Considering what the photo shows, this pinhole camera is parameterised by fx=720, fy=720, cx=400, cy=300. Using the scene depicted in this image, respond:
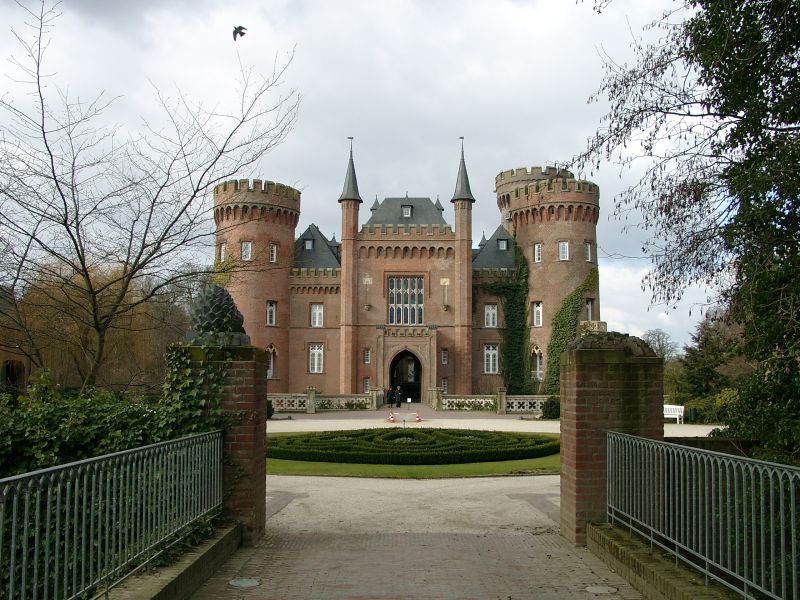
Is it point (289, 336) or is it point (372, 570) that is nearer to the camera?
point (372, 570)

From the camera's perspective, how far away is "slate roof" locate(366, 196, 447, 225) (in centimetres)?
4850

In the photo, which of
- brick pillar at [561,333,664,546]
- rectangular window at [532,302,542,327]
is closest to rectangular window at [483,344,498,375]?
rectangular window at [532,302,542,327]

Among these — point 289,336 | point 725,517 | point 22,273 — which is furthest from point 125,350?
point 725,517

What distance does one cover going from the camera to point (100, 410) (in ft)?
25.9

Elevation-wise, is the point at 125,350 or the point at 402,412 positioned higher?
the point at 125,350

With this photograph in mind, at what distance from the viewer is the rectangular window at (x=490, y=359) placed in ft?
156

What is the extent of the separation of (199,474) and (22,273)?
4570mm

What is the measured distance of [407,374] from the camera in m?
56.1

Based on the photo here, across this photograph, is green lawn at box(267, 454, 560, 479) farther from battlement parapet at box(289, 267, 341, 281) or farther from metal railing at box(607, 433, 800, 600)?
battlement parapet at box(289, 267, 341, 281)

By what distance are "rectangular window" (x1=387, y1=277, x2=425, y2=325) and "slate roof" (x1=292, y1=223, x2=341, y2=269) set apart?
454 centimetres

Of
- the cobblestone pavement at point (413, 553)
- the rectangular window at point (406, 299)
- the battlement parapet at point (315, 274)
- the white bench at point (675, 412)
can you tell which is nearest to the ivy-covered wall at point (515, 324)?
the rectangular window at point (406, 299)

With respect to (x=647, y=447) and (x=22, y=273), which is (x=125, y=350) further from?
(x=647, y=447)

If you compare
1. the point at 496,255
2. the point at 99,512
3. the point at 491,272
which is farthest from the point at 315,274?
the point at 99,512

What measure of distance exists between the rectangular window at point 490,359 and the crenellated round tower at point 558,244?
2.90 meters
